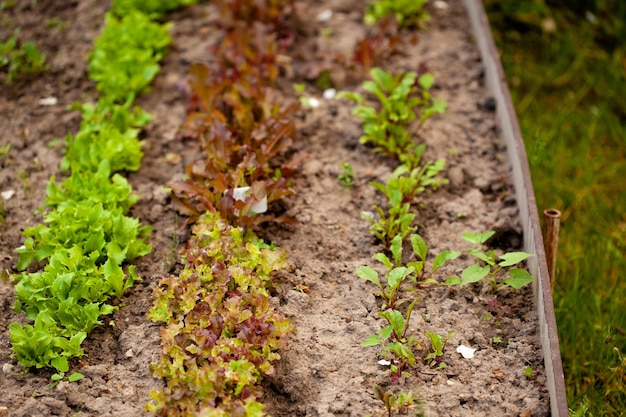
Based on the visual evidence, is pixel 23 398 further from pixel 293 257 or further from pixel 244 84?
pixel 244 84

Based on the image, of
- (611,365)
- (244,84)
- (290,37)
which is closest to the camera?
(611,365)

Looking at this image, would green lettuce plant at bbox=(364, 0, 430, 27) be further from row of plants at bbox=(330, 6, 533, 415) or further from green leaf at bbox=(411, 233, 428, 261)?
green leaf at bbox=(411, 233, 428, 261)

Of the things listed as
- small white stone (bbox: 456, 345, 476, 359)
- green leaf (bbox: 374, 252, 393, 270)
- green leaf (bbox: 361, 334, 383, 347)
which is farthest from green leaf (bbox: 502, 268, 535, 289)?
green leaf (bbox: 361, 334, 383, 347)

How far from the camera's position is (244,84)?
381cm

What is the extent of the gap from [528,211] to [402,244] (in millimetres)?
511

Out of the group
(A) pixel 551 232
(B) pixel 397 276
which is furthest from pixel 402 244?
(A) pixel 551 232

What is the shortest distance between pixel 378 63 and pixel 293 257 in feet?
5.26

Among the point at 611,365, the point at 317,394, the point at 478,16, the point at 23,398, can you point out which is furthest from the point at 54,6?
the point at 611,365

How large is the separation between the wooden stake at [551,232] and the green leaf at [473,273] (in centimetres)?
28

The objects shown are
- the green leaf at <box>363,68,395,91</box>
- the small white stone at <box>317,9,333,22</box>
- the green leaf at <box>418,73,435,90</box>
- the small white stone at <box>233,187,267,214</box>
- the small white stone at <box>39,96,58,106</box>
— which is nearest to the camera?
the small white stone at <box>233,187,267,214</box>

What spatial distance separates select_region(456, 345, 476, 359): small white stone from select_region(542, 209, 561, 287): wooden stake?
1.85ft

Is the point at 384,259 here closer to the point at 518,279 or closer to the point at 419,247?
the point at 419,247

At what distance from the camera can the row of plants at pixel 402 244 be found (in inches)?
105

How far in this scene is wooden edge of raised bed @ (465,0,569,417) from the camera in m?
2.45
